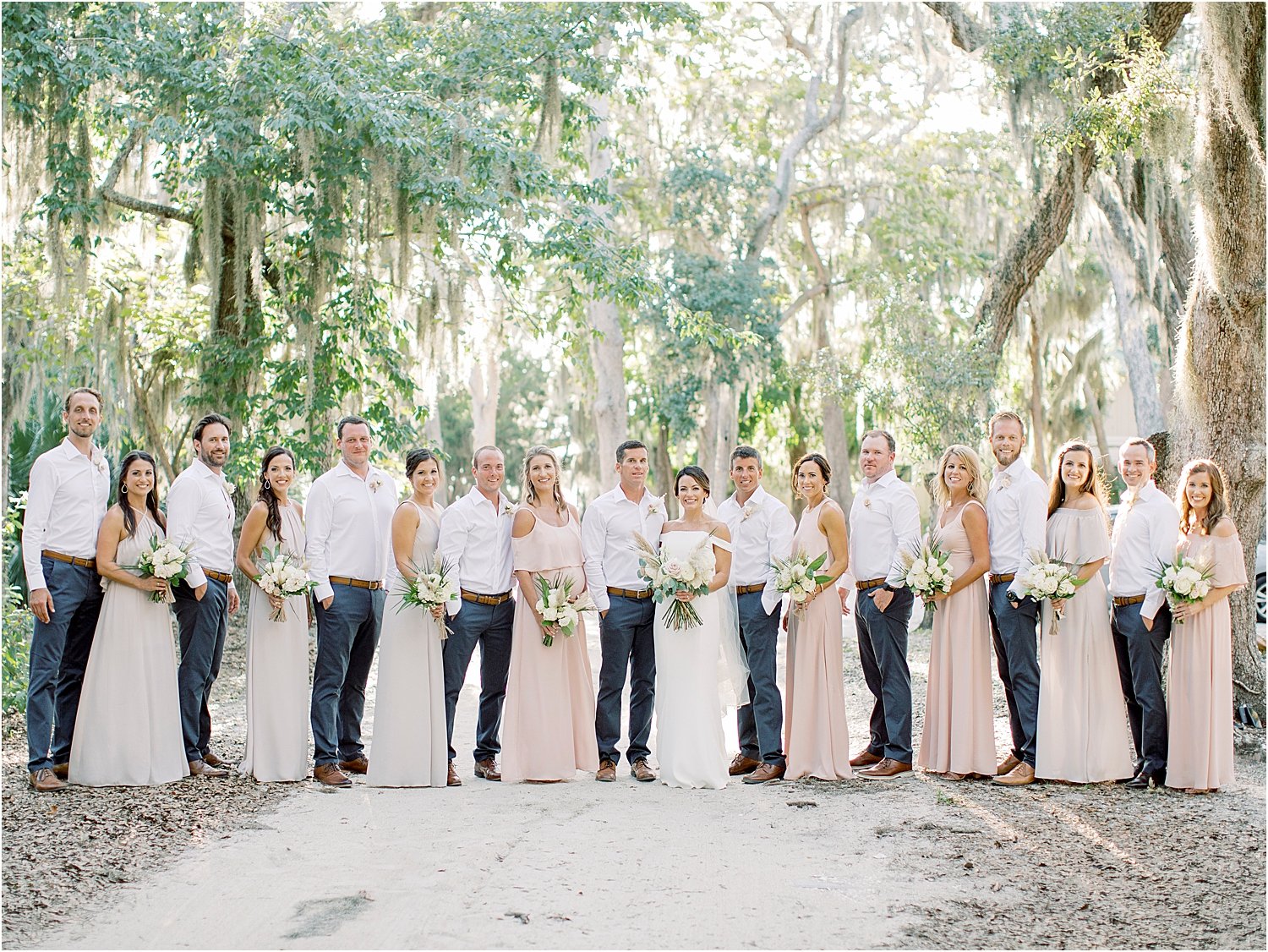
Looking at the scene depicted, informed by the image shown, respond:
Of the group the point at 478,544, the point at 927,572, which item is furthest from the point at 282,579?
the point at 927,572

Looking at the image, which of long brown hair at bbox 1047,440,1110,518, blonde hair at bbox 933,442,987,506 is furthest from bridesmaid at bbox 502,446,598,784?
long brown hair at bbox 1047,440,1110,518

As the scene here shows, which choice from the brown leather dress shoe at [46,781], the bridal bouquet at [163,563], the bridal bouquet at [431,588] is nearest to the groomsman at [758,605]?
the bridal bouquet at [431,588]

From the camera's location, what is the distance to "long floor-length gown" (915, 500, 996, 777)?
6.83 metres

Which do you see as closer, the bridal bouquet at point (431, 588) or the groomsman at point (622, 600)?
the bridal bouquet at point (431, 588)

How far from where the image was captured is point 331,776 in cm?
669

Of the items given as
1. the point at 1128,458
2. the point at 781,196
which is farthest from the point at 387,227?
the point at 781,196

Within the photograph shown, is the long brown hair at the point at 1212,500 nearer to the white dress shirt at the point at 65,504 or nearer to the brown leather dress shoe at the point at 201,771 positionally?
the brown leather dress shoe at the point at 201,771

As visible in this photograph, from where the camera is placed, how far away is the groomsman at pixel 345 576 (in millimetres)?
6805

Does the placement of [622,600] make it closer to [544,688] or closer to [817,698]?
[544,688]

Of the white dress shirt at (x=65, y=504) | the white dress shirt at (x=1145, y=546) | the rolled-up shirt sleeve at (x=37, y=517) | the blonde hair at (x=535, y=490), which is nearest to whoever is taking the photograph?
the rolled-up shirt sleeve at (x=37, y=517)

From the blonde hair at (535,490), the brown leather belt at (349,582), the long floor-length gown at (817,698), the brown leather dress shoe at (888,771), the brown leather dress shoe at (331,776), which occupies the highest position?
the blonde hair at (535,490)

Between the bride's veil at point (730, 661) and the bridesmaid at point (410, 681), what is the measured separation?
1.54m

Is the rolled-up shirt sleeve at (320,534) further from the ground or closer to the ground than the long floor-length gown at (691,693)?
further from the ground

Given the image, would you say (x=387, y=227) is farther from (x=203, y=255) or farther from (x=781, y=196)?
(x=781, y=196)
